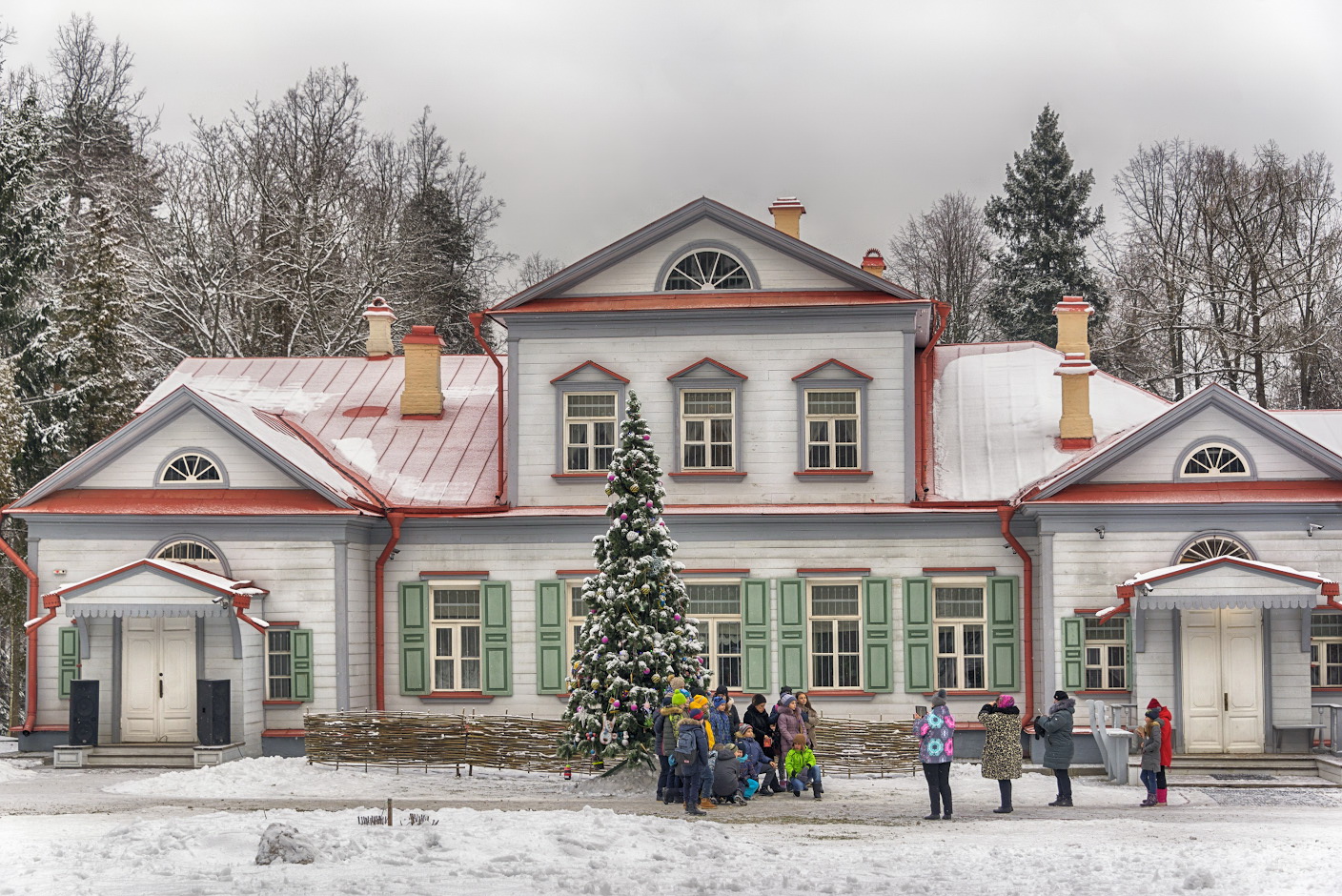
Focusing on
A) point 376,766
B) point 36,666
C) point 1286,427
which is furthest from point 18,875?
point 1286,427

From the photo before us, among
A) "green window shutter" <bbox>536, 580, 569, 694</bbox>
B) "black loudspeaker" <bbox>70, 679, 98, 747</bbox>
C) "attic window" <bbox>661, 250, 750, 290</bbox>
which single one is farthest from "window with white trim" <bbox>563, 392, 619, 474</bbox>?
"black loudspeaker" <bbox>70, 679, 98, 747</bbox>

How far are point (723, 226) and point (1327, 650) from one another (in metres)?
11.6

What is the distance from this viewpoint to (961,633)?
25.2m

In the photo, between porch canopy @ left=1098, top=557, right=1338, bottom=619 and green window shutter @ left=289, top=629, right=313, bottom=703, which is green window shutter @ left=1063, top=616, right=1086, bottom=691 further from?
green window shutter @ left=289, top=629, right=313, bottom=703

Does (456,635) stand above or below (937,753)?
above

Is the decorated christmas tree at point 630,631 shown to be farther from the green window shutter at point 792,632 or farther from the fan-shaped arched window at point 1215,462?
the fan-shaped arched window at point 1215,462

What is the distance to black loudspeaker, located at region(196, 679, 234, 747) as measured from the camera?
2366 cm

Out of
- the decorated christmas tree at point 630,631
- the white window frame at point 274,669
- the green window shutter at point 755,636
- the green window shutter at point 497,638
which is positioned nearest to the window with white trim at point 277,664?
the white window frame at point 274,669

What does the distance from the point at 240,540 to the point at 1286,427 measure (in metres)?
16.1

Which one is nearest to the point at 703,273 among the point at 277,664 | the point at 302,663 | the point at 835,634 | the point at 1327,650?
the point at 835,634

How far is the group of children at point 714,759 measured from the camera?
18.1 m

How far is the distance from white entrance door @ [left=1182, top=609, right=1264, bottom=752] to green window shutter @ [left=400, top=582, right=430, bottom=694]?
465 inches

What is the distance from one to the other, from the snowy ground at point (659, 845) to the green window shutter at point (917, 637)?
4.69 meters

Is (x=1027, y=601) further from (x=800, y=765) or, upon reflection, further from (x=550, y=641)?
(x=550, y=641)
